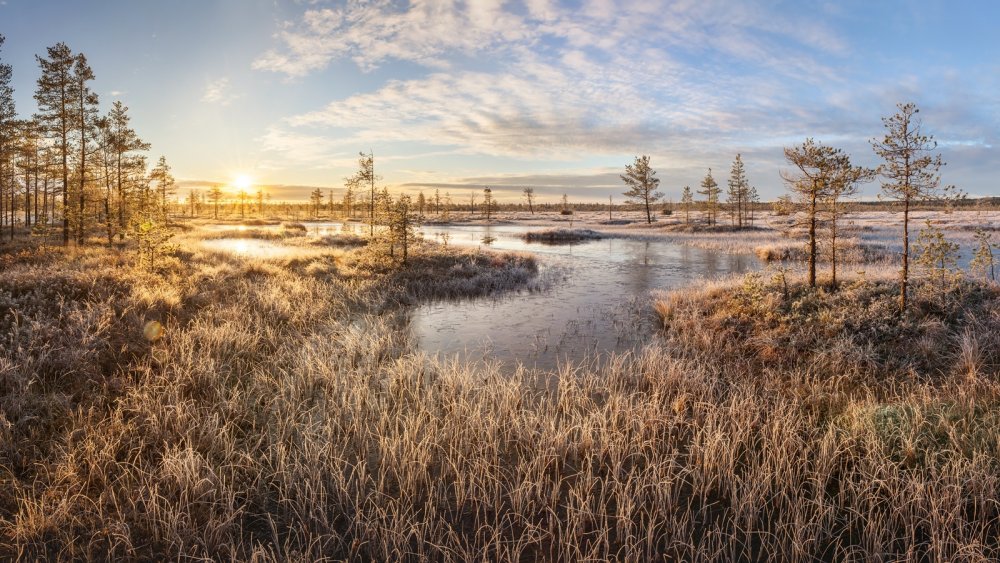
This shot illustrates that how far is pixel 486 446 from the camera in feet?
18.5

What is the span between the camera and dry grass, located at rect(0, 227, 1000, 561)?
4207mm

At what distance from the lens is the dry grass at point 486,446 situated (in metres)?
4.21

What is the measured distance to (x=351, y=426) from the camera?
6.38 metres

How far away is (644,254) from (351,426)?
28.3 meters

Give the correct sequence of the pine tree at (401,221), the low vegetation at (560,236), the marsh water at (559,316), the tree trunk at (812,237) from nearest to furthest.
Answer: the marsh water at (559,316), the tree trunk at (812,237), the pine tree at (401,221), the low vegetation at (560,236)

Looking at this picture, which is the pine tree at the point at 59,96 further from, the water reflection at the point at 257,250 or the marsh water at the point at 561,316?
the marsh water at the point at 561,316

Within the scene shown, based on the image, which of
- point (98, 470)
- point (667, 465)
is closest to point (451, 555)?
point (667, 465)

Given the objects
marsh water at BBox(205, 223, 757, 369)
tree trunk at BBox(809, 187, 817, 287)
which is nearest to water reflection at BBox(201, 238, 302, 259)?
marsh water at BBox(205, 223, 757, 369)

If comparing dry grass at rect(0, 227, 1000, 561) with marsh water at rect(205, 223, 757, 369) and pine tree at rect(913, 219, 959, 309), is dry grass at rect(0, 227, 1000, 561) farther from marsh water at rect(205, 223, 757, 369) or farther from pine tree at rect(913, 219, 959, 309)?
marsh water at rect(205, 223, 757, 369)

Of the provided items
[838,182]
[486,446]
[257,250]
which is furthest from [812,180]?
→ [257,250]

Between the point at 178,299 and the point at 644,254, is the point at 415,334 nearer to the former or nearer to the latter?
the point at 178,299

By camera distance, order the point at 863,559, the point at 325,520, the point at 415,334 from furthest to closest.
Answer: the point at 415,334 < the point at 325,520 < the point at 863,559

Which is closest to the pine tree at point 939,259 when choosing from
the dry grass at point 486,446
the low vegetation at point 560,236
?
the dry grass at point 486,446

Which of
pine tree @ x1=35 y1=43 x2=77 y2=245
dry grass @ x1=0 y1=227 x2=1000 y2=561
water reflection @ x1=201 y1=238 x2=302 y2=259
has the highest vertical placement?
pine tree @ x1=35 y1=43 x2=77 y2=245
